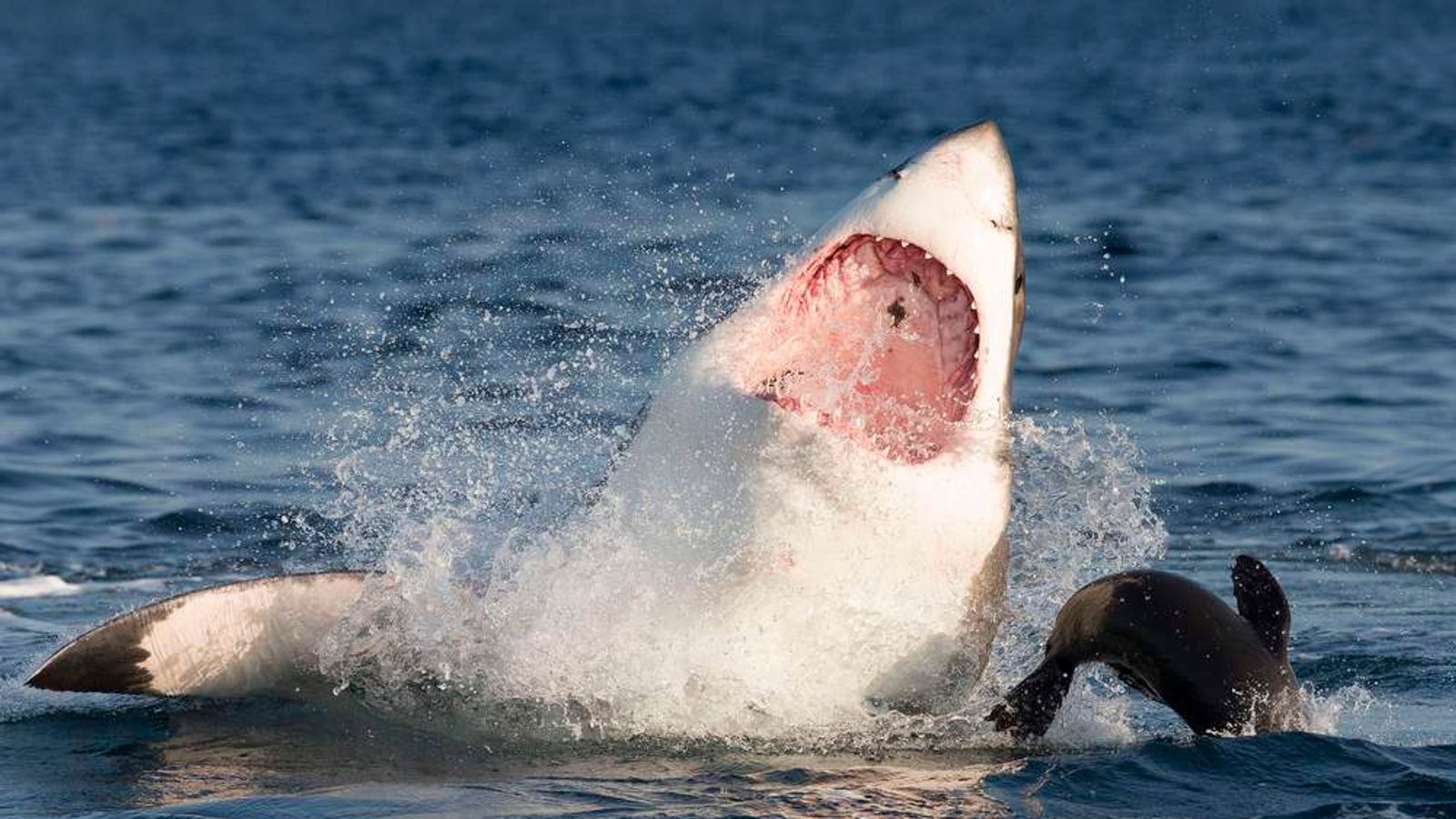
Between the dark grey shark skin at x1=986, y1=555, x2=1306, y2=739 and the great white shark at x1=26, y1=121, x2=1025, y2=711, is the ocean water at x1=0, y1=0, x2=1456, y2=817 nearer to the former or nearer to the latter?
the dark grey shark skin at x1=986, y1=555, x2=1306, y2=739

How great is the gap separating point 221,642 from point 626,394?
6674 mm

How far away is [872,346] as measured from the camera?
6.26 meters

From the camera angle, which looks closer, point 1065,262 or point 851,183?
point 1065,262

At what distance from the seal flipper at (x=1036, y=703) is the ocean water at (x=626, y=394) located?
0.07 metres

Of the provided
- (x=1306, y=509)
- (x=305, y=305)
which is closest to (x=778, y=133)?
(x=305, y=305)

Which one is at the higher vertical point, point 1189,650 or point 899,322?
point 899,322

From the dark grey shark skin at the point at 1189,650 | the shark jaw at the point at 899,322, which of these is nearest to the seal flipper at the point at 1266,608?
the dark grey shark skin at the point at 1189,650

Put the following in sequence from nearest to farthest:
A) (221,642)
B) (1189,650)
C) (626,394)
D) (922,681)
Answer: (1189,650) → (922,681) → (221,642) → (626,394)

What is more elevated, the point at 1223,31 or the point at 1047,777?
the point at 1223,31

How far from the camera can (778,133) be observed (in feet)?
120

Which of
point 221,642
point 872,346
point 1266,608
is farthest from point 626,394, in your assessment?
point 872,346

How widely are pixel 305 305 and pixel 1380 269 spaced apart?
10.2 m

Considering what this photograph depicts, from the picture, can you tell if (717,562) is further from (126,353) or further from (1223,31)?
(1223,31)

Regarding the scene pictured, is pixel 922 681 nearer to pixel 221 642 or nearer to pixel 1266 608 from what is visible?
pixel 1266 608
